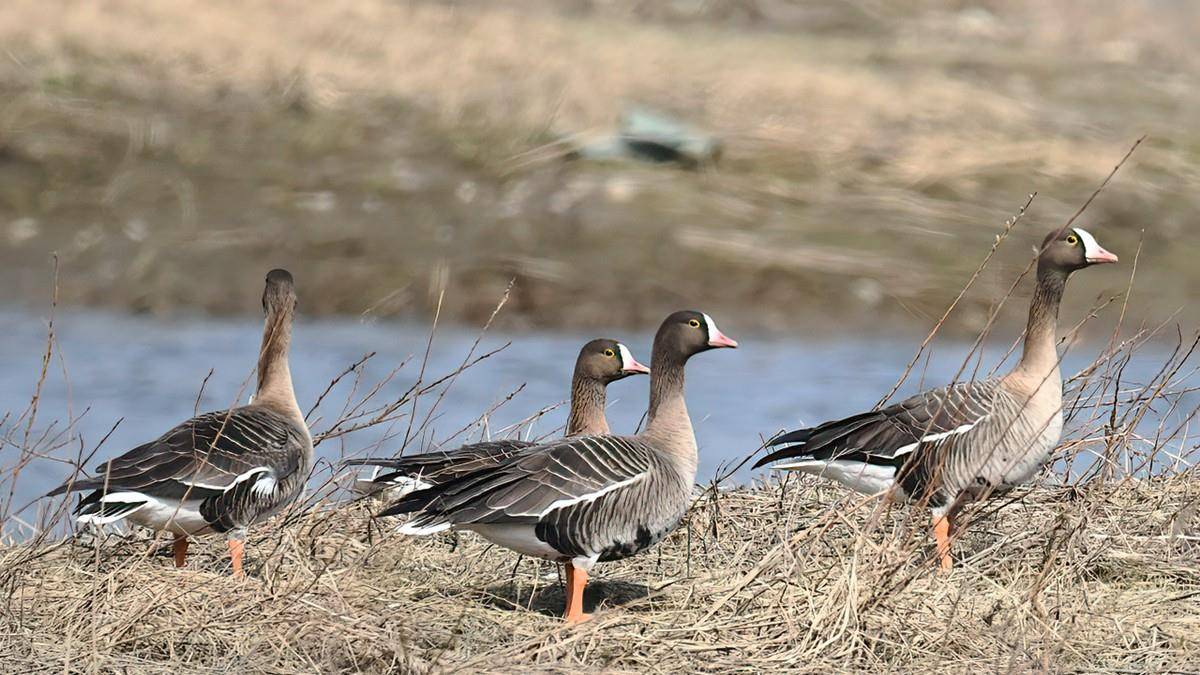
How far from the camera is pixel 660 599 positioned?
649cm

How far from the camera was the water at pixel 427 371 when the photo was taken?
13469mm

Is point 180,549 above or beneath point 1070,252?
beneath

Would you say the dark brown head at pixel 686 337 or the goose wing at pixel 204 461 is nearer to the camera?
the goose wing at pixel 204 461

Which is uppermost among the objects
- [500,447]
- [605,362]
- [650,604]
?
[605,362]

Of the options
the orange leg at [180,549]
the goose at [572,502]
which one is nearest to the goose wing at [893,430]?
the goose at [572,502]

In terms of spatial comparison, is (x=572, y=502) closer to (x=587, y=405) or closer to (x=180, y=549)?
(x=587, y=405)

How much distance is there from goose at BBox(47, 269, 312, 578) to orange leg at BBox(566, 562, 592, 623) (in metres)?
1.29

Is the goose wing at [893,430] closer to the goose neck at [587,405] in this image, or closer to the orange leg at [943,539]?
the orange leg at [943,539]

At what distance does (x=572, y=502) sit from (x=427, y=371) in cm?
865

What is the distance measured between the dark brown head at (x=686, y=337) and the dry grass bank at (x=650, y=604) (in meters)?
0.71

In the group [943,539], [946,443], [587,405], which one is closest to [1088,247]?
[946,443]

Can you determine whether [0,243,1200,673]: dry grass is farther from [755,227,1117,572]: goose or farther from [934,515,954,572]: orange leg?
[755,227,1117,572]: goose

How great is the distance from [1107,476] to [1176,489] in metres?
0.54

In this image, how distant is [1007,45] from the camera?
25312mm
